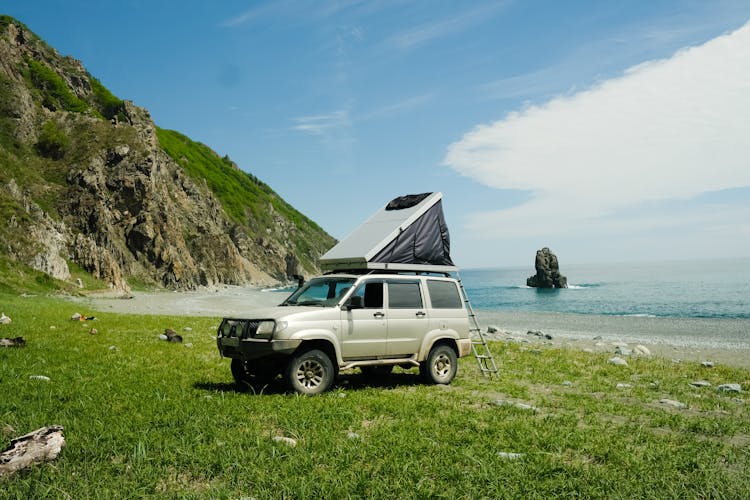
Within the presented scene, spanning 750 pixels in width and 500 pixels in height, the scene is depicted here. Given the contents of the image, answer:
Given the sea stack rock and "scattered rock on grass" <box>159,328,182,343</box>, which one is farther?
the sea stack rock

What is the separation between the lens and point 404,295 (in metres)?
11.5

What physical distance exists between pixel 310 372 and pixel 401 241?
3.65 metres

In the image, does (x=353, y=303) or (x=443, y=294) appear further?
(x=443, y=294)

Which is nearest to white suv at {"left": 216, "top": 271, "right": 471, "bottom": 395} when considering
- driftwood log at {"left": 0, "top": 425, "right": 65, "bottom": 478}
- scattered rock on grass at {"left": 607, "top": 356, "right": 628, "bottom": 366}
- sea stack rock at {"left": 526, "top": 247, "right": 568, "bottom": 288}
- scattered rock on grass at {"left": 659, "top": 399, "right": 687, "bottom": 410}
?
driftwood log at {"left": 0, "top": 425, "right": 65, "bottom": 478}

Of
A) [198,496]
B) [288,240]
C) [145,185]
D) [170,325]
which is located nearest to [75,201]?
[145,185]

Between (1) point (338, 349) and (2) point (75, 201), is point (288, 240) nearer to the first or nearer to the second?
(2) point (75, 201)

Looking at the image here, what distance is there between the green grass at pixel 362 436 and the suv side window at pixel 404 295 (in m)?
1.75

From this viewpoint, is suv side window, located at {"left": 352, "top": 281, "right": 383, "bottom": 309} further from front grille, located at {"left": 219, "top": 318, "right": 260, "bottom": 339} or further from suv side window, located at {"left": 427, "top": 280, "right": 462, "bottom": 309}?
front grille, located at {"left": 219, "top": 318, "right": 260, "bottom": 339}

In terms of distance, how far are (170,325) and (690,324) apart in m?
38.0

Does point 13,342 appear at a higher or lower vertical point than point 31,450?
higher

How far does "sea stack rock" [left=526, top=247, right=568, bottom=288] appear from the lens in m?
117

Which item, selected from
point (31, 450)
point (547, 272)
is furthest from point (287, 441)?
point (547, 272)

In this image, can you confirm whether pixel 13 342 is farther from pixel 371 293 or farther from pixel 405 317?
pixel 405 317

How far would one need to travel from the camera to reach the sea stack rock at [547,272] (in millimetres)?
116812
